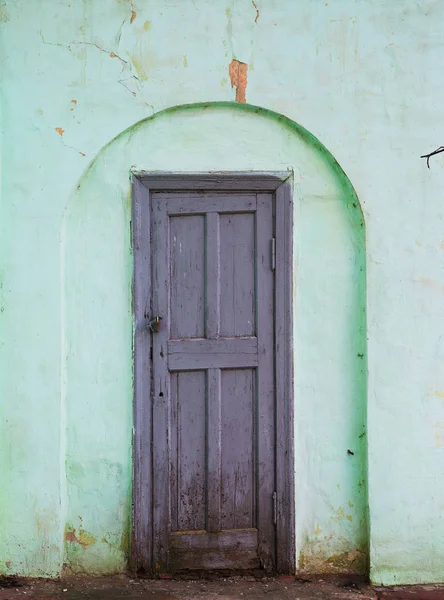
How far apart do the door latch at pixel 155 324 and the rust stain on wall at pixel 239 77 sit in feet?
4.13

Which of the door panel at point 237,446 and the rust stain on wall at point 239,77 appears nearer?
the rust stain on wall at point 239,77

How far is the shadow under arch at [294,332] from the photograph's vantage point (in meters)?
3.65

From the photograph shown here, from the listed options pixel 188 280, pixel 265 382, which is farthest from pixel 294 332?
pixel 188 280

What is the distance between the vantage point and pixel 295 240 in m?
3.70

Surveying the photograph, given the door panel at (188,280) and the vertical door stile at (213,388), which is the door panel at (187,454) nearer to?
the vertical door stile at (213,388)

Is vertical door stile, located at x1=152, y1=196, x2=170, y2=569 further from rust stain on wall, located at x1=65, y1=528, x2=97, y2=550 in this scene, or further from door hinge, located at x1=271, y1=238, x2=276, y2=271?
door hinge, located at x1=271, y1=238, x2=276, y2=271

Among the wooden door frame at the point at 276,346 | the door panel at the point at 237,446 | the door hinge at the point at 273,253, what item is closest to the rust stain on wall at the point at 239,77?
the wooden door frame at the point at 276,346

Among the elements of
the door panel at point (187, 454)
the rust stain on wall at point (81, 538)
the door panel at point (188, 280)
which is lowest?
the rust stain on wall at point (81, 538)

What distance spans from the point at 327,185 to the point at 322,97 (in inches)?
18.6

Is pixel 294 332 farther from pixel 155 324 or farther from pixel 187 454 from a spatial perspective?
pixel 187 454

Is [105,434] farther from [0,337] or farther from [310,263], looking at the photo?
[310,263]

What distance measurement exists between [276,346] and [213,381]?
40 centimetres

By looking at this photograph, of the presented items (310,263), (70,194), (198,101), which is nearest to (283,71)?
(198,101)

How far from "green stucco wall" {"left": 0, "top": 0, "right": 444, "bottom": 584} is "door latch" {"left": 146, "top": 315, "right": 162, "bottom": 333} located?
0.13 m
